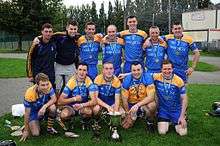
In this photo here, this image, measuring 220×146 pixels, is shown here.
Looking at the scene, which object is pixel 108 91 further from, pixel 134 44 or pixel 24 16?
pixel 24 16

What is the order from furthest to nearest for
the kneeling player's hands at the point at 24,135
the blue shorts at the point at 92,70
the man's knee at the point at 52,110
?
1. the blue shorts at the point at 92,70
2. the man's knee at the point at 52,110
3. the kneeling player's hands at the point at 24,135

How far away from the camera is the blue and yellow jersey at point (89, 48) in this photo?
995 centimetres

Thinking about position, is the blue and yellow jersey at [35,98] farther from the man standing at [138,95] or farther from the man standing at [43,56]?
the man standing at [138,95]

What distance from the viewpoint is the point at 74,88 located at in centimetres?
881

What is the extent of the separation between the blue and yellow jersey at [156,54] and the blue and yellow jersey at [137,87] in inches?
25.2

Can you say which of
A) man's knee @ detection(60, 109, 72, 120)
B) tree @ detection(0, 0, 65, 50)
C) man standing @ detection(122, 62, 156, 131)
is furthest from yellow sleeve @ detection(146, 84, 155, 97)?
tree @ detection(0, 0, 65, 50)

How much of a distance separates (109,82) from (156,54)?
1.33 m

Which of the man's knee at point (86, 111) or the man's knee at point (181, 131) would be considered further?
the man's knee at point (86, 111)

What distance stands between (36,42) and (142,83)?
2339 millimetres

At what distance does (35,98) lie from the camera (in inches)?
331

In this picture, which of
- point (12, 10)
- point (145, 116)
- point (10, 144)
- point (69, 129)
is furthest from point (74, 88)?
point (12, 10)

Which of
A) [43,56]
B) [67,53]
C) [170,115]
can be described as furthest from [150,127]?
[43,56]

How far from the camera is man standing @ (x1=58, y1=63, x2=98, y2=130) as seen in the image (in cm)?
870

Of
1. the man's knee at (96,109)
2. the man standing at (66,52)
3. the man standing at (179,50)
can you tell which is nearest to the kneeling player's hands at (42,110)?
the man's knee at (96,109)
